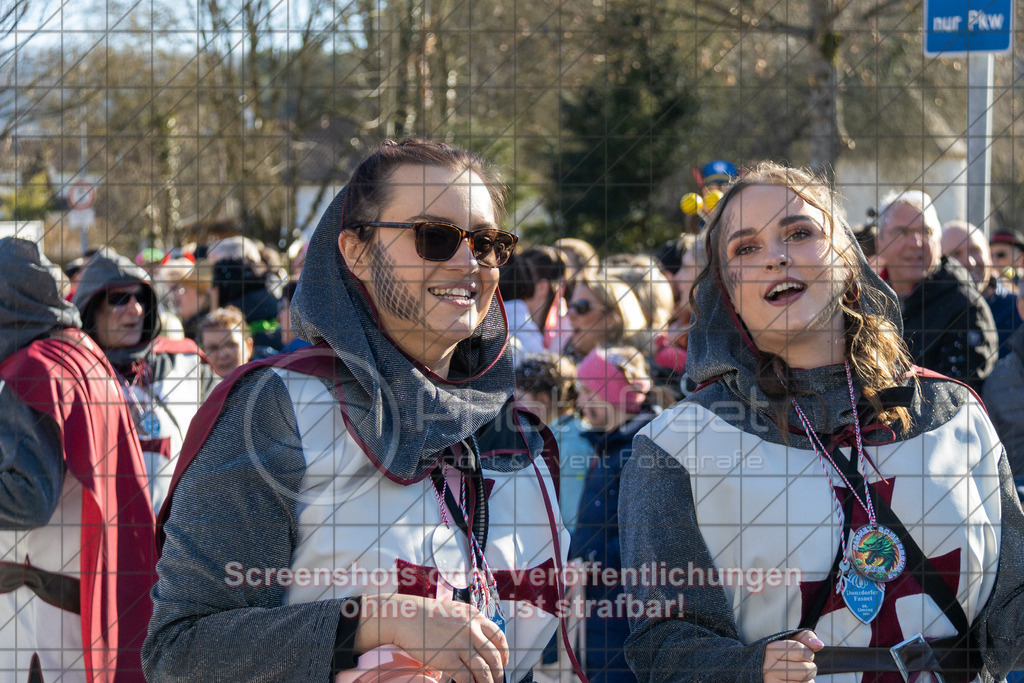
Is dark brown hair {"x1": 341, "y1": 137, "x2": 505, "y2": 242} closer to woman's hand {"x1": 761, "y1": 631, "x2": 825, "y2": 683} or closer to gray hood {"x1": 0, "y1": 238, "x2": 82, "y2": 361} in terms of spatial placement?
woman's hand {"x1": 761, "y1": 631, "x2": 825, "y2": 683}

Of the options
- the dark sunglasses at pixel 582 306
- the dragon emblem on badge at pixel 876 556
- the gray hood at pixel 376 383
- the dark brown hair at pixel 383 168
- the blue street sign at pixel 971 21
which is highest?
the blue street sign at pixel 971 21

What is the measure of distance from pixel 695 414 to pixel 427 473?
509 millimetres

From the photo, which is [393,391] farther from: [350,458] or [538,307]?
[538,307]

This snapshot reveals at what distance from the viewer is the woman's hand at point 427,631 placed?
140 cm

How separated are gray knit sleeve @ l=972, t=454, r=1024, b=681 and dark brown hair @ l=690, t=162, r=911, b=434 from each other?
27 centimetres

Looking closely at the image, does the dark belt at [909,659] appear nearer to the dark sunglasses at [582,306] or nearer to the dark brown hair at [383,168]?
the dark brown hair at [383,168]

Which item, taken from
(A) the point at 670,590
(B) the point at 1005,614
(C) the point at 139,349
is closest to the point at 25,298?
(C) the point at 139,349

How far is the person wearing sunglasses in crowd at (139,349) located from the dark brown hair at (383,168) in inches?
65.0

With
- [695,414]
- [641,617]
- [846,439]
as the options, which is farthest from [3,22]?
[846,439]

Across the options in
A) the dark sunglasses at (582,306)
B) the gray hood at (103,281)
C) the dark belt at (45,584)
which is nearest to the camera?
the dark belt at (45,584)

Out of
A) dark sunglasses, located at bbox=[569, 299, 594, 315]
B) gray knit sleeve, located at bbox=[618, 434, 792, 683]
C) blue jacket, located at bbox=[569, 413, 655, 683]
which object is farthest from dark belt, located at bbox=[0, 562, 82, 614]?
dark sunglasses, located at bbox=[569, 299, 594, 315]

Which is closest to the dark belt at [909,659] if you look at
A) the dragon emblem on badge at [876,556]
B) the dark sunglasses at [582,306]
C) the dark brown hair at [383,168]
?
the dragon emblem on badge at [876,556]

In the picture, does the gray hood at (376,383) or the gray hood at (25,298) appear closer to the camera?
the gray hood at (376,383)

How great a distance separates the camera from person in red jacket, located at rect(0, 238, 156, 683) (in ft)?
7.68
